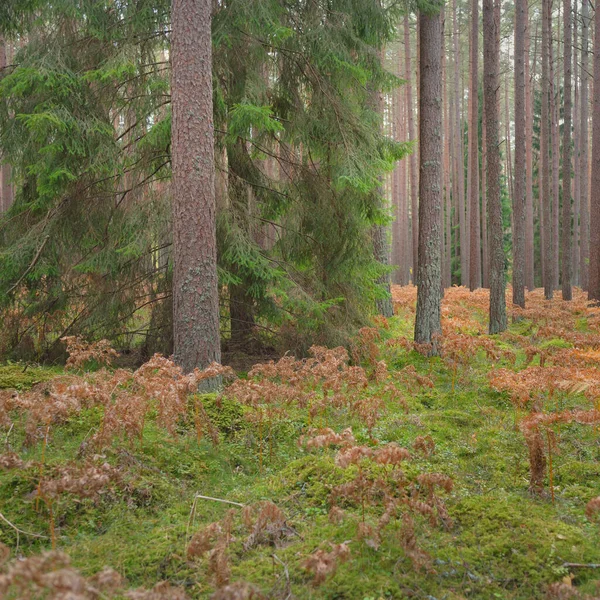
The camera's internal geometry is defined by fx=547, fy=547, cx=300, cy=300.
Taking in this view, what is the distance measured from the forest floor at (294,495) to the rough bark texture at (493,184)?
235 inches

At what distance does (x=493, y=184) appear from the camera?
12.5m

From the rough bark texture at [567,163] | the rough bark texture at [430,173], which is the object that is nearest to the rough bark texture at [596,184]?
the rough bark texture at [567,163]

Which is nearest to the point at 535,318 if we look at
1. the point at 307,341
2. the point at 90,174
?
the point at 307,341

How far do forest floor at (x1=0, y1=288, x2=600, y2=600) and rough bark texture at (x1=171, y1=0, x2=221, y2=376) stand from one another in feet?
3.50

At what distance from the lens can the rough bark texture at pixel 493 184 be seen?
39.7 feet

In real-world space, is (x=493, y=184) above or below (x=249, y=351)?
above

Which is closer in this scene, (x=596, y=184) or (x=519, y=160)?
(x=596, y=184)

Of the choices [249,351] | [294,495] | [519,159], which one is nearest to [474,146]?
[519,159]

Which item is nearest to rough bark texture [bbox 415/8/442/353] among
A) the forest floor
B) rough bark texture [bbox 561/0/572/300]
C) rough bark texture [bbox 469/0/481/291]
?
the forest floor

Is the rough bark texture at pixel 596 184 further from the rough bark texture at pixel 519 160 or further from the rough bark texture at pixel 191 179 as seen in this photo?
the rough bark texture at pixel 191 179

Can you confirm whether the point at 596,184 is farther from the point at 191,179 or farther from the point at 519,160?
the point at 191,179

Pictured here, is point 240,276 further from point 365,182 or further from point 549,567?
point 549,567

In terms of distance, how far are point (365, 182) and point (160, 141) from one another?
9.98 feet

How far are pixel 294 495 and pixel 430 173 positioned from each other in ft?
20.8
